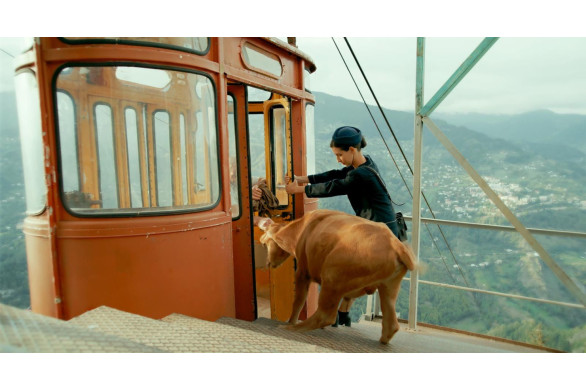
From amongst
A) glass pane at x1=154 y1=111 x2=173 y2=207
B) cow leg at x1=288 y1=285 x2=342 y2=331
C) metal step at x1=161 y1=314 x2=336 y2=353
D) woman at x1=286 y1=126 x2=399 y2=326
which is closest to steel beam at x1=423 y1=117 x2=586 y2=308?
woman at x1=286 y1=126 x2=399 y2=326

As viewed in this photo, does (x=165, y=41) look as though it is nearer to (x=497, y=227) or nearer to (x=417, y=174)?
(x=417, y=174)

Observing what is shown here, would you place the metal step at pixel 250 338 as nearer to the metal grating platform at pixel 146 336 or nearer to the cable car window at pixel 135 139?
the metal grating platform at pixel 146 336

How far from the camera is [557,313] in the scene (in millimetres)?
5234

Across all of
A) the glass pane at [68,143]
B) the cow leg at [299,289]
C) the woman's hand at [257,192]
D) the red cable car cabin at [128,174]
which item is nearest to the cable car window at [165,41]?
the red cable car cabin at [128,174]

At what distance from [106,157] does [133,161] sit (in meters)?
0.19

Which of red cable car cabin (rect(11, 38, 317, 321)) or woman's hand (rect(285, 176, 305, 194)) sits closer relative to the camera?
red cable car cabin (rect(11, 38, 317, 321))

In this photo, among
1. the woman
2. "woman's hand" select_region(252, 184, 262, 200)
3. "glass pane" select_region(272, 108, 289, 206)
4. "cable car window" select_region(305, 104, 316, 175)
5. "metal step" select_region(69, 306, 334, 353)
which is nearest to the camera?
"metal step" select_region(69, 306, 334, 353)

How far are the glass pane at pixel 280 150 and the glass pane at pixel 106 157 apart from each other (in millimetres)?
2935

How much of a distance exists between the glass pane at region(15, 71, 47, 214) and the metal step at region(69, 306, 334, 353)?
1.03 meters

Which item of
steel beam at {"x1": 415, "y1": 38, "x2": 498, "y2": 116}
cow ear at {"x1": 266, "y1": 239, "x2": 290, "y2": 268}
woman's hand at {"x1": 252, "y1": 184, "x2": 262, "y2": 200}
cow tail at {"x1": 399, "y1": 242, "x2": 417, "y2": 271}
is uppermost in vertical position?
steel beam at {"x1": 415, "y1": 38, "x2": 498, "y2": 116}

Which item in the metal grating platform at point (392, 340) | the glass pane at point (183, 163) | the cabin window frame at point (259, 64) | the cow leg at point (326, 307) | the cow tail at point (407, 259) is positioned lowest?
the metal grating platform at point (392, 340)

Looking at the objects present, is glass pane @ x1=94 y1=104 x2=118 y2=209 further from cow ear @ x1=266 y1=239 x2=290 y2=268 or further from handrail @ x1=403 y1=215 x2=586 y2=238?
handrail @ x1=403 y1=215 x2=586 y2=238

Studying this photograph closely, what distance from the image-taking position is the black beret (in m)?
3.54

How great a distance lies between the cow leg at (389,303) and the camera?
2.97 m
